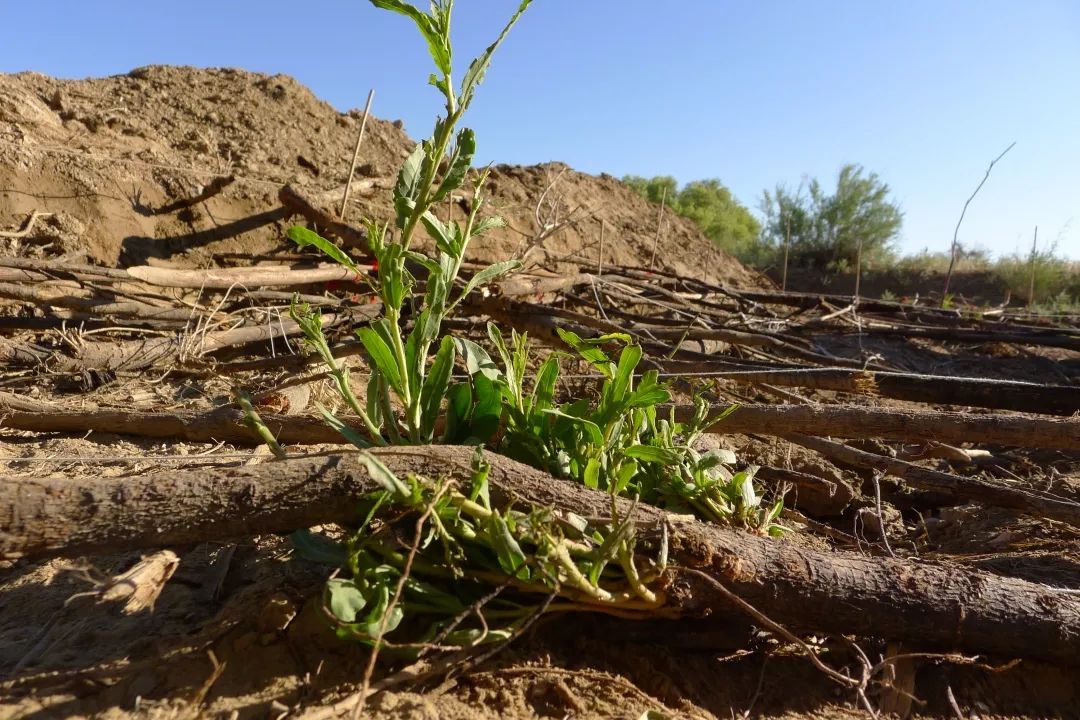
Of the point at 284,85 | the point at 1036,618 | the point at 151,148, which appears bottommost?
the point at 1036,618

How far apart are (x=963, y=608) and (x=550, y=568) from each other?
97 centimetres

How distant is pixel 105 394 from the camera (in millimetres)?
3500

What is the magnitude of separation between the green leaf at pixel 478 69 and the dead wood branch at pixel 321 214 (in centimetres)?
372

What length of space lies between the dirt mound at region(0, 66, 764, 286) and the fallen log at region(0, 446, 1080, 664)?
5.81 ft

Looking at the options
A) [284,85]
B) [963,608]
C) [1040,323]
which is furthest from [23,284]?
[1040,323]

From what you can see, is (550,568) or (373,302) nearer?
(550,568)

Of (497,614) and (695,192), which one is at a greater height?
(695,192)

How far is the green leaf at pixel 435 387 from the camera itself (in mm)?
1778

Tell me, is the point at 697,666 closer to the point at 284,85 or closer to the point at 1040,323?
the point at 1040,323

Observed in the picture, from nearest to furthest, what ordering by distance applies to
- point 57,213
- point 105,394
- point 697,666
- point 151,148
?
1. point 697,666
2. point 105,394
3. point 57,213
4. point 151,148

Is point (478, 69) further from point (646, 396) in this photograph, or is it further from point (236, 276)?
point (236, 276)

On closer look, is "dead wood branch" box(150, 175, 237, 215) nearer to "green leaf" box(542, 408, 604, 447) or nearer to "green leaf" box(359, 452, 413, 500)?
"green leaf" box(542, 408, 604, 447)

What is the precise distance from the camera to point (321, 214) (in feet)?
18.7

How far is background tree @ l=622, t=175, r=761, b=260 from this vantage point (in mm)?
19109
